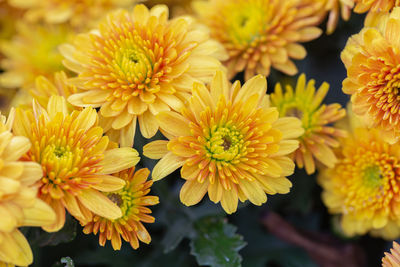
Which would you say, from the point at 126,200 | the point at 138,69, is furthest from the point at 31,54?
the point at 126,200

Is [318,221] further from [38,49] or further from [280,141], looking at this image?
[38,49]

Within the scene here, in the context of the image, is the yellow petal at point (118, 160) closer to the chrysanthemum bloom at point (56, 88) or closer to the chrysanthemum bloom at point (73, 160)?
the chrysanthemum bloom at point (73, 160)

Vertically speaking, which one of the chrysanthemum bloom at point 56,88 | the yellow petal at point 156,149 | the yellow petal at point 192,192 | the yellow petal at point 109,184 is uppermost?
the yellow petal at point 156,149

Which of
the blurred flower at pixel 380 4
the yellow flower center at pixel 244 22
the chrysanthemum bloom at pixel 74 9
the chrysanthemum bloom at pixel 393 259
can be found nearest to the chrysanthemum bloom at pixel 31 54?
the chrysanthemum bloom at pixel 74 9

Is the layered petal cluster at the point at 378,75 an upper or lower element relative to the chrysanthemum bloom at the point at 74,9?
upper

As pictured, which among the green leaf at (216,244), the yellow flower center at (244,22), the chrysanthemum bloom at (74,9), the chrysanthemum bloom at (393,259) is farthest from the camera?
the chrysanthemum bloom at (74,9)
